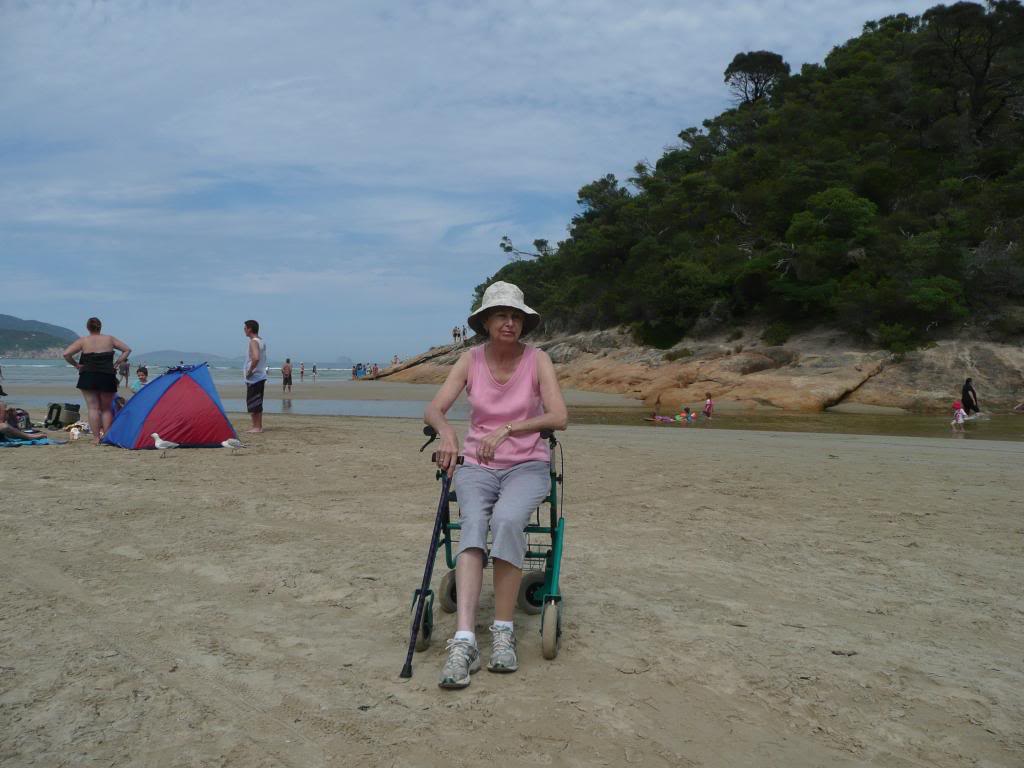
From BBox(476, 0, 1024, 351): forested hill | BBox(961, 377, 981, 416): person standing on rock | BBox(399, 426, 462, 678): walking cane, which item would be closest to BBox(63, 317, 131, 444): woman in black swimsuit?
BBox(399, 426, 462, 678): walking cane

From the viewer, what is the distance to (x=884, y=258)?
3003 centimetres

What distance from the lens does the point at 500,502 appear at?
3332mm

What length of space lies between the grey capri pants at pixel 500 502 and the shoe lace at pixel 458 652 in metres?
0.38

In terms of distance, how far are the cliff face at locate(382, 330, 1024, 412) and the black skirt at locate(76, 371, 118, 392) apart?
1448 centimetres

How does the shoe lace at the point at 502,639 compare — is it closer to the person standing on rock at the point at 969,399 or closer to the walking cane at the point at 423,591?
the walking cane at the point at 423,591

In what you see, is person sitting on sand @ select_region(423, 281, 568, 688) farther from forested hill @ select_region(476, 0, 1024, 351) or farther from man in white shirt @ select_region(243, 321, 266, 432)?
forested hill @ select_region(476, 0, 1024, 351)

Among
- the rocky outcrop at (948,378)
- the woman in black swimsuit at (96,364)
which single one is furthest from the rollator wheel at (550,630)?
the rocky outcrop at (948,378)

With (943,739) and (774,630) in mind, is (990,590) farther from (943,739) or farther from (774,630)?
(943,739)

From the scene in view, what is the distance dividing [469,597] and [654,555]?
82.9 inches

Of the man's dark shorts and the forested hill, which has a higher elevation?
the forested hill

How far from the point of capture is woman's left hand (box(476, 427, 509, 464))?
135 inches

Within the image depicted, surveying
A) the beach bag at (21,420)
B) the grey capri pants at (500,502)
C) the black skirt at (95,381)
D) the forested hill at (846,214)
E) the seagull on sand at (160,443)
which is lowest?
the seagull on sand at (160,443)

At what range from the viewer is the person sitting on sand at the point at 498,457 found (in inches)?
122

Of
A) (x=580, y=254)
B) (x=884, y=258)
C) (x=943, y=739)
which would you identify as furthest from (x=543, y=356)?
(x=580, y=254)
